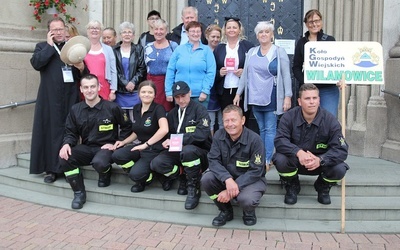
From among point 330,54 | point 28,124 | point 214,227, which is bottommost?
point 214,227

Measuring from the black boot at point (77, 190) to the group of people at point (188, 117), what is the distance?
0.01 metres

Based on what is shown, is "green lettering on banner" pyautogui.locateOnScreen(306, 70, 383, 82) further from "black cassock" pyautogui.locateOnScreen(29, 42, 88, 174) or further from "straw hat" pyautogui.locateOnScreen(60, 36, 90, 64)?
"black cassock" pyautogui.locateOnScreen(29, 42, 88, 174)

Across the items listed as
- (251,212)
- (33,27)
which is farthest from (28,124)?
(251,212)

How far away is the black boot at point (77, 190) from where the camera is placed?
5.30 meters

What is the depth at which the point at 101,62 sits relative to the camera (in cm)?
604

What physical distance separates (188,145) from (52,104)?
204cm

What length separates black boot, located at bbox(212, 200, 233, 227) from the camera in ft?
15.5

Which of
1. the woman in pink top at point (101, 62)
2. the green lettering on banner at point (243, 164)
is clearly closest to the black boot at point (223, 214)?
the green lettering on banner at point (243, 164)

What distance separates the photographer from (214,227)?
15.5 ft

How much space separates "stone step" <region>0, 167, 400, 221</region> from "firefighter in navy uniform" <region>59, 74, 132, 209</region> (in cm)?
28

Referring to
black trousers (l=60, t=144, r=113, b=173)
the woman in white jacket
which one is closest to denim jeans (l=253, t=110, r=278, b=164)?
the woman in white jacket

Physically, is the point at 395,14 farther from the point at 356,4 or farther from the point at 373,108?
the point at 373,108

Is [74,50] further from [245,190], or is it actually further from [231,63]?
[245,190]

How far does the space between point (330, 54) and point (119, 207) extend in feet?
9.85
